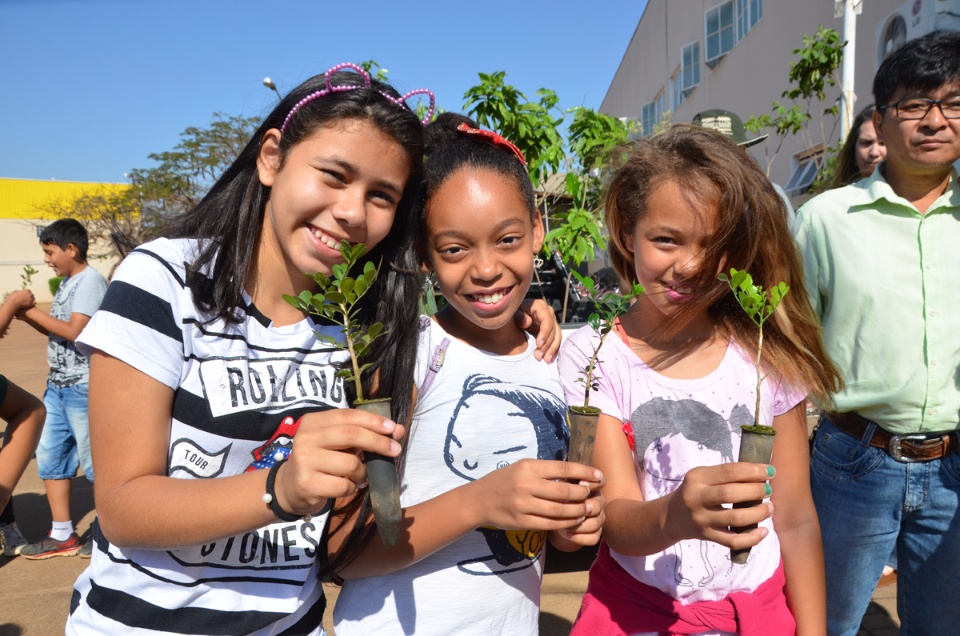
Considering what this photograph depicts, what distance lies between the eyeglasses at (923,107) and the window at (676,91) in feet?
59.6

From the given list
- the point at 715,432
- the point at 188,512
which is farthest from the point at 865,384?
the point at 188,512

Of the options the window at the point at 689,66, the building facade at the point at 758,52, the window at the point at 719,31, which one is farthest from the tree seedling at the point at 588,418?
the window at the point at 689,66

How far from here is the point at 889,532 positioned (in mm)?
2227

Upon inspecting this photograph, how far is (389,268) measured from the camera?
Result: 5.51 ft

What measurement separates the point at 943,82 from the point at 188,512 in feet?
8.27

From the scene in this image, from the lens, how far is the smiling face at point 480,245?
5.44 feet

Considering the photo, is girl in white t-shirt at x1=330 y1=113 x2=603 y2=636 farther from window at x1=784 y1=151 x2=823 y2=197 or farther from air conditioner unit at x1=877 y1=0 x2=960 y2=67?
window at x1=784 y1=151 x2=823 y2=197

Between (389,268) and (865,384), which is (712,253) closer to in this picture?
(389,268)

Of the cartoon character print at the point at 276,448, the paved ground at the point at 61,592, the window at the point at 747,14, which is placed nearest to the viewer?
the cartoon character print at the point at 276,448

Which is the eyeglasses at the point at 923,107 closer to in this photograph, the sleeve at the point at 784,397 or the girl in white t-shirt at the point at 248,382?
the sleeve at the point at 784,397

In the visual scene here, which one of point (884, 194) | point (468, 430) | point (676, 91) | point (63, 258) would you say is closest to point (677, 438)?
point (468, 430)

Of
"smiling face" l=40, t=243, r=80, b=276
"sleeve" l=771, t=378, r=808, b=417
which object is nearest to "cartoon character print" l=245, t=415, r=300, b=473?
"sleeve" l=771, t=378, r=808, b=417

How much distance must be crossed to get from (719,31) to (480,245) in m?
17.0

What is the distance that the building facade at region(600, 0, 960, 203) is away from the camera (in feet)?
24.8
